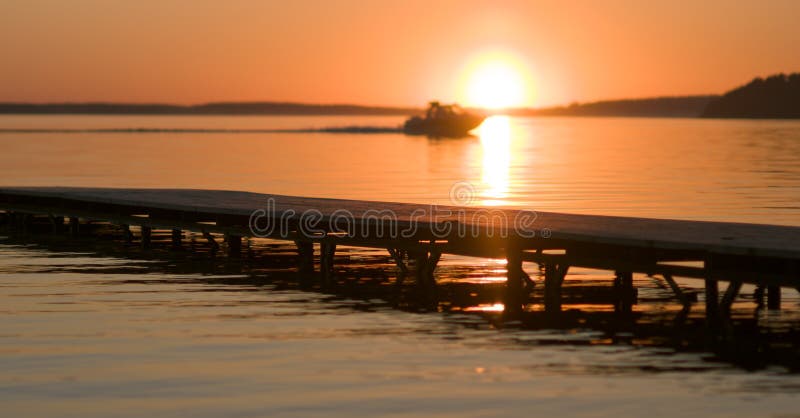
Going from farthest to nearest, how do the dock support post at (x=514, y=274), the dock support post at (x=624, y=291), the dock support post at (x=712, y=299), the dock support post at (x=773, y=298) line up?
the dock support post at (x=514, y=274)
the dock support post at (x=624, y=291)
the dock support post at (x=773, y=298)
the dock support post at (x=712, y=299)

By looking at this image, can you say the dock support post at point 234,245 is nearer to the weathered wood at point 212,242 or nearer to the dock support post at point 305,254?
the weathered wood at point 212,242

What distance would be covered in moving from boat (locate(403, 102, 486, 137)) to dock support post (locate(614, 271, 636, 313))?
114m

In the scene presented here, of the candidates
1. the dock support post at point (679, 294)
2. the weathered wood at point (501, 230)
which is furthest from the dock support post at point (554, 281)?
the dock support post at point (679, 294)

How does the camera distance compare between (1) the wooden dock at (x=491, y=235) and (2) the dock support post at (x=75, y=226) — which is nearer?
(1) the wooden dock at (x=491, y=235)

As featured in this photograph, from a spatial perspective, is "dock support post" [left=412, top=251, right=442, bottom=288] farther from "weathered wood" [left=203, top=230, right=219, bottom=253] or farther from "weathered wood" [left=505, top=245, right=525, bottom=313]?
"weathered wood" [left=203, top=230, right=219, bottom=253]

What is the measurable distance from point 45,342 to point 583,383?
21.0 feet

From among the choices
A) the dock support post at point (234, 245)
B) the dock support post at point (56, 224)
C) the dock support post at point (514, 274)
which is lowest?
the dock support post at point (514, 274)

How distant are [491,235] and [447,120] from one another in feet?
377

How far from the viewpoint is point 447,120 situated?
5271 inches

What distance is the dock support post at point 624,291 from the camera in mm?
18156

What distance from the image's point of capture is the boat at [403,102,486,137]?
134 m

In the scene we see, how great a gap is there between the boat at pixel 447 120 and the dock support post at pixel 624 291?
113765 mm

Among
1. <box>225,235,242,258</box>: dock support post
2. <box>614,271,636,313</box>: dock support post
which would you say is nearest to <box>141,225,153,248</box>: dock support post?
<box>225,235,242,258</box>: dock support post

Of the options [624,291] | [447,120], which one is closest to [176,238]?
[624,291]
